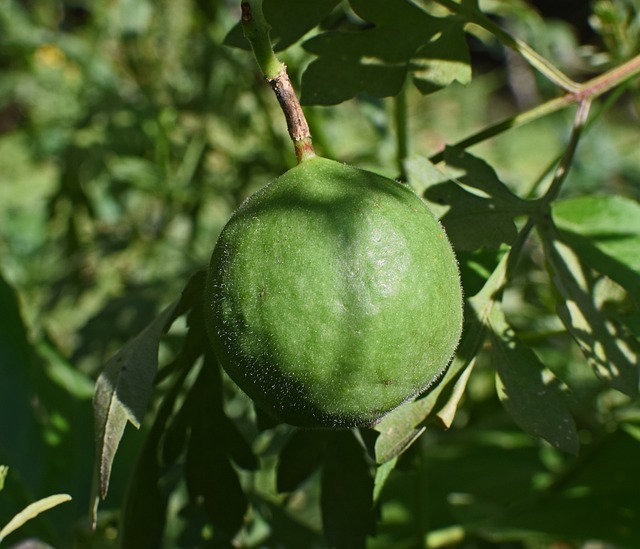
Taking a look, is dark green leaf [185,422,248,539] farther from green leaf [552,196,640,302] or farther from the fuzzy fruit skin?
green leaf [552,196,640,302]

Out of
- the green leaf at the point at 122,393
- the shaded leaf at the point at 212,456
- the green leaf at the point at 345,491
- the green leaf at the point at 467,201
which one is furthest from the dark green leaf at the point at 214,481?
the green leaf at the point at 467,201

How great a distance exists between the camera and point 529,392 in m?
1.12

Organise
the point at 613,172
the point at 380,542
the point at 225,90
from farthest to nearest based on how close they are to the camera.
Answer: the point at 613,172
the point at 225,90
the point at 380,542

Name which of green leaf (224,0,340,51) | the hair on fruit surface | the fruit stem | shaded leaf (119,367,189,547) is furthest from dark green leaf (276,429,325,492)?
green leaf (224,0,340,51)

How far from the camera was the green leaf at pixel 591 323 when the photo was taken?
1163 mm

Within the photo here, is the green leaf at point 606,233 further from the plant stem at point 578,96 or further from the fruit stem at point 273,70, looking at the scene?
the fruit stem at point 273,70

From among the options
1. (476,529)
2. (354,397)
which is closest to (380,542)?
(476,529)

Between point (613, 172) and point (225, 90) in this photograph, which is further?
point (613, 172)

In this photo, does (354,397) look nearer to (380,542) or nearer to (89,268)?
(380,542)

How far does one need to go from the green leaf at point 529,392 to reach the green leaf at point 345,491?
28 centimetres

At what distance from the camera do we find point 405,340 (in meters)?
0.95

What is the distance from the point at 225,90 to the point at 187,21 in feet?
1.97

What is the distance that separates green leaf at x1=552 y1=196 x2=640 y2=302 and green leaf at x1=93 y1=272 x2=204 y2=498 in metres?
0.77

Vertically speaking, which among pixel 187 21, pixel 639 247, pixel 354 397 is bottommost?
pixel 639 247
